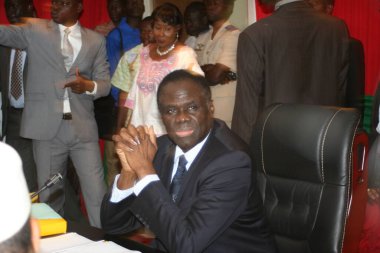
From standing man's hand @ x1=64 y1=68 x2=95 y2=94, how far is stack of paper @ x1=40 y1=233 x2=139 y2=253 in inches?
70.0

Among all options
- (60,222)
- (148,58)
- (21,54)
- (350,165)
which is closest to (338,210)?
(350,165)

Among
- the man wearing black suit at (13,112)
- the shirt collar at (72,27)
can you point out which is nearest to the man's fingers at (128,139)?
the shirt collar at (72,27)

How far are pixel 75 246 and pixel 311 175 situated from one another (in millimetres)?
813

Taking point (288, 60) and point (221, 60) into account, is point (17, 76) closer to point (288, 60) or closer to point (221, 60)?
point (221, 60)

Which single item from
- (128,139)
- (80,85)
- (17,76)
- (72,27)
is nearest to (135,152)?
(128,139)

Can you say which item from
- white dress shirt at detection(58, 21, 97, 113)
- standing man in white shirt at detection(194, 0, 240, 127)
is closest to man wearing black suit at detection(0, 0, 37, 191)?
white dress shirt at detection(58, 21, 97, 113)

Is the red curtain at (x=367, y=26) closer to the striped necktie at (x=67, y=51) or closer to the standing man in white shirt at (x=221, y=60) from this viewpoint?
the standing man in white shirt at (x=221, y=60)

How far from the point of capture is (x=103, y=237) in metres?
1.69

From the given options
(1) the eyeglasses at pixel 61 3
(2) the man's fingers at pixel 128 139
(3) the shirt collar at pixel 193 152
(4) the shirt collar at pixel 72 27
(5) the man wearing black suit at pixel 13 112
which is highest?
(1) the eyeglasses at pixel 61 3

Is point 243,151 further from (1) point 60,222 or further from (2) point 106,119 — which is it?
(2) point 106,119

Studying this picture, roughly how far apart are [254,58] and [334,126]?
1.09 m

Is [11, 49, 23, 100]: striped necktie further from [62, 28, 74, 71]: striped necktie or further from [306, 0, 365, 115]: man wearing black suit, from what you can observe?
[306, 0, 365, 115]: man wearing black suit

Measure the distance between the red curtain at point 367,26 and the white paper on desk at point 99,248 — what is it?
278cm

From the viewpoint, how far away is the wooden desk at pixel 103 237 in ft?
5.24
